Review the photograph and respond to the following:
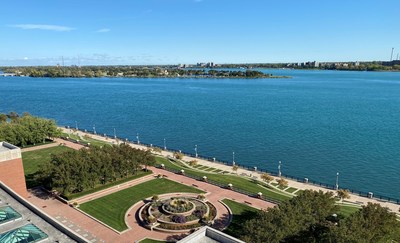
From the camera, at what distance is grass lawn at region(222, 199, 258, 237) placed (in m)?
35.0

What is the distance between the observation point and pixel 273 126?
103 m

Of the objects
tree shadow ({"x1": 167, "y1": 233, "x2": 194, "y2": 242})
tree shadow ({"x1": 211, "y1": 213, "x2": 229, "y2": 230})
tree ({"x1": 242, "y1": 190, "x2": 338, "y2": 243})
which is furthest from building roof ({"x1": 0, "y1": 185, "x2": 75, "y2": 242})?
tree shadow ({"x1": 211, "y1": 213, "x2": 229, "y2": 230})

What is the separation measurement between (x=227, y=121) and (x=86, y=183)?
242ft

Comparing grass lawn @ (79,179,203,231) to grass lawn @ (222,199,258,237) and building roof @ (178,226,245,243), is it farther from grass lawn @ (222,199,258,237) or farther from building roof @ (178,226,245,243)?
building roof @ (178,226,245,243)

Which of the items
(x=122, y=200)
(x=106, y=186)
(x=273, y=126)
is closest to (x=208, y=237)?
(x=122, y=200)

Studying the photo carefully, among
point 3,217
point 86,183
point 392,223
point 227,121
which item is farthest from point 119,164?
point 227,121

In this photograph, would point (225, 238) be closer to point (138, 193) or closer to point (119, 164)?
point (138, 193)

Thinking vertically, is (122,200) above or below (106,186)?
below

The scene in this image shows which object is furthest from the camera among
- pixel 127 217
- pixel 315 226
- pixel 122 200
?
pixel 122 200

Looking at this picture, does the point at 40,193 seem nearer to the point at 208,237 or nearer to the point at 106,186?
the point at 106,186

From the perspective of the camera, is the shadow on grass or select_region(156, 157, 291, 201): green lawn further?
select_region(156, 157, 291, 201): green lawn

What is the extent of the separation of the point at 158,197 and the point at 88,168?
11566 millimetres

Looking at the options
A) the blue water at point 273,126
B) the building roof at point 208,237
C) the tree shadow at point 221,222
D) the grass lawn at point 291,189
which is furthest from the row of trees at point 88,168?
the blue water at point 273,126

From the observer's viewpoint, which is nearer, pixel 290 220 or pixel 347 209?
pixel 290 220
